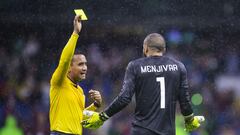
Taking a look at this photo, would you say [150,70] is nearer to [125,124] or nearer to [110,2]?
[125,124]

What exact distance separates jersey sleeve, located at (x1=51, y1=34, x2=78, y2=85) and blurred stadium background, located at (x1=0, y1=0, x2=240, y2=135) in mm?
4224

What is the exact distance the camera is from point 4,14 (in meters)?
9.91

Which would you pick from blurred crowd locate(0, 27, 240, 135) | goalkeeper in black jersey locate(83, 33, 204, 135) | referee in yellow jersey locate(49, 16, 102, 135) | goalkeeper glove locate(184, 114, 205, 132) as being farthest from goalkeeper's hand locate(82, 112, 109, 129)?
blurred crowd locate(0, 27, 240, 135)

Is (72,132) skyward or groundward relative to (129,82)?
groundward

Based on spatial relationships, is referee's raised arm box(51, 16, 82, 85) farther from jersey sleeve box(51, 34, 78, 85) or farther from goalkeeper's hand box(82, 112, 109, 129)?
goalkeeper's hand box(82, 112, 109, 129)

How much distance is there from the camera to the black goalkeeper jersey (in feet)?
15.8

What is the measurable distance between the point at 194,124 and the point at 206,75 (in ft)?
15.8

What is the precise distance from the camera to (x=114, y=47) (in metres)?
10.1

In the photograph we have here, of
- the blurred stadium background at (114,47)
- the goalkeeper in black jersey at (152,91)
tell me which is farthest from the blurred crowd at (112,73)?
the goalkeeper in black jersey at (152,91)

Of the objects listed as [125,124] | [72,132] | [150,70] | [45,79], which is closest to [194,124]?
[150,70]

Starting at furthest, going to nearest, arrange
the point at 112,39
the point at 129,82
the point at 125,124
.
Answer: the point at 112,39 < the point at 125,124 < the point at 129,82

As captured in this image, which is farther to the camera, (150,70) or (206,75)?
(206,75)

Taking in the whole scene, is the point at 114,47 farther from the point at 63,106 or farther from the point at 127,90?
the point at 127,90

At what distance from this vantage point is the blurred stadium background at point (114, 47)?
9648mm
